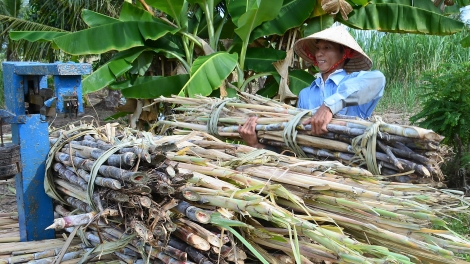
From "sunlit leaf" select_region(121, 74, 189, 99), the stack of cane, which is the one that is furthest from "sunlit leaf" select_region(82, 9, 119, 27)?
the stack of cane

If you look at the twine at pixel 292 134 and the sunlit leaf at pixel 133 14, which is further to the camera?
the sunlit leaf at pixel 133 14

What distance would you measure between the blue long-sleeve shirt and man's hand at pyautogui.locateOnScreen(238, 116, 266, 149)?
1.25 feet

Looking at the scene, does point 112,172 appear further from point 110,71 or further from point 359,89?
point 110,71

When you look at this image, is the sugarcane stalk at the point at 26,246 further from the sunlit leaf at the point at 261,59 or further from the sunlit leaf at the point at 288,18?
the sunlit leaf at the point at 261,59

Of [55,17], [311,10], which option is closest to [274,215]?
[311,10]

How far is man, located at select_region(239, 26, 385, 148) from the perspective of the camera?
2291 millimetres

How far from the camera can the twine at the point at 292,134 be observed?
2293 millimetres

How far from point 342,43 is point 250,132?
27.9 inches

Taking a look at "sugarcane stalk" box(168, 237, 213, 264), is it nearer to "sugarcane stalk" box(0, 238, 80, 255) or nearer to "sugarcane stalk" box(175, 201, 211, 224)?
"sugarcane stalk" box(175, 201, 211, 224)

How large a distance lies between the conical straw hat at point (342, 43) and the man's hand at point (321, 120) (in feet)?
2.06

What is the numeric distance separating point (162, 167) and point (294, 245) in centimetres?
43

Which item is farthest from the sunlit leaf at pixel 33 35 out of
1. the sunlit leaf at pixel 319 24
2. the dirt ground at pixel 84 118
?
the sunlit leaf at pixel 319 24

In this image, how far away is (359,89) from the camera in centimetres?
244

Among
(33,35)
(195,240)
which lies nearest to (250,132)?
(195,240)
